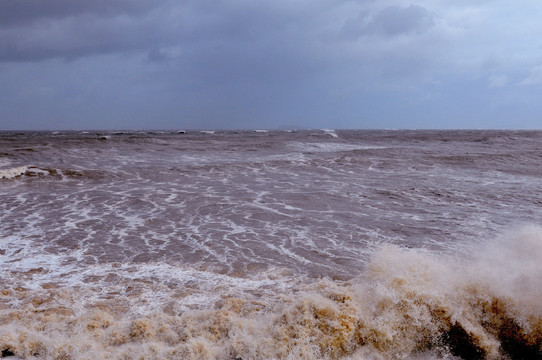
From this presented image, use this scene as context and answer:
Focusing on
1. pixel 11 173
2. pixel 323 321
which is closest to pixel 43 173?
pixel 11 173

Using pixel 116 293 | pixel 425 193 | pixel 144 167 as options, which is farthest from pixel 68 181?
pixel 425 193

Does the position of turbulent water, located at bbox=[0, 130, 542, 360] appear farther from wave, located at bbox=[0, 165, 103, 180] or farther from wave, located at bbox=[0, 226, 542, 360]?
wave, located at bbox=[0, 165, 103, 180]

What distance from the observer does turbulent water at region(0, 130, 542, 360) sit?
11.8 feet

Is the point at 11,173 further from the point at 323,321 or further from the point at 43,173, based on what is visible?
the point at 323,321

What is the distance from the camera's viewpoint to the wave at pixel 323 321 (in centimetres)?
346

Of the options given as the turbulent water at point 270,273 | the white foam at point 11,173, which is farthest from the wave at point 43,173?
the turbulent water at point 270,273

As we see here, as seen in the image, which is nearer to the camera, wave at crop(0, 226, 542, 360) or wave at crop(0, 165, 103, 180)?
wave at crop(0, 226, 542, 360)

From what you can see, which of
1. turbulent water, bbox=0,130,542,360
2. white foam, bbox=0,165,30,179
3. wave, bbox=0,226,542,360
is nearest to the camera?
wave, bbox=0,226,542,360

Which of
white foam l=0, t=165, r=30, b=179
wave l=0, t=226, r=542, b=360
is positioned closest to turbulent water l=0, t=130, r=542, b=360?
wave l=0, t=226, r=542, b=360

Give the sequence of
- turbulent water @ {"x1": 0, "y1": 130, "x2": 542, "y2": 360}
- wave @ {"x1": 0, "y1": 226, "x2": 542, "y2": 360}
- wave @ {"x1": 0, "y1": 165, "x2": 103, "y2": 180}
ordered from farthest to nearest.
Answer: wave @ {"x1": 0, "y1": 165, "x2": 103, "y2": 180} < turbulent water @ {"x1": 0, "y1": 130, "x2": 542, "y2": 360} < wave @ {"x1": 0, "y1": 226, "x2": 542, "y2": 360}

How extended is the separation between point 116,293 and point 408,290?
3.40 metres

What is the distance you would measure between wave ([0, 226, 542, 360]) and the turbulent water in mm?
14

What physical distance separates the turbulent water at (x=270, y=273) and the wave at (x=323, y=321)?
0.01 m

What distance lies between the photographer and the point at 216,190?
1252 cm
